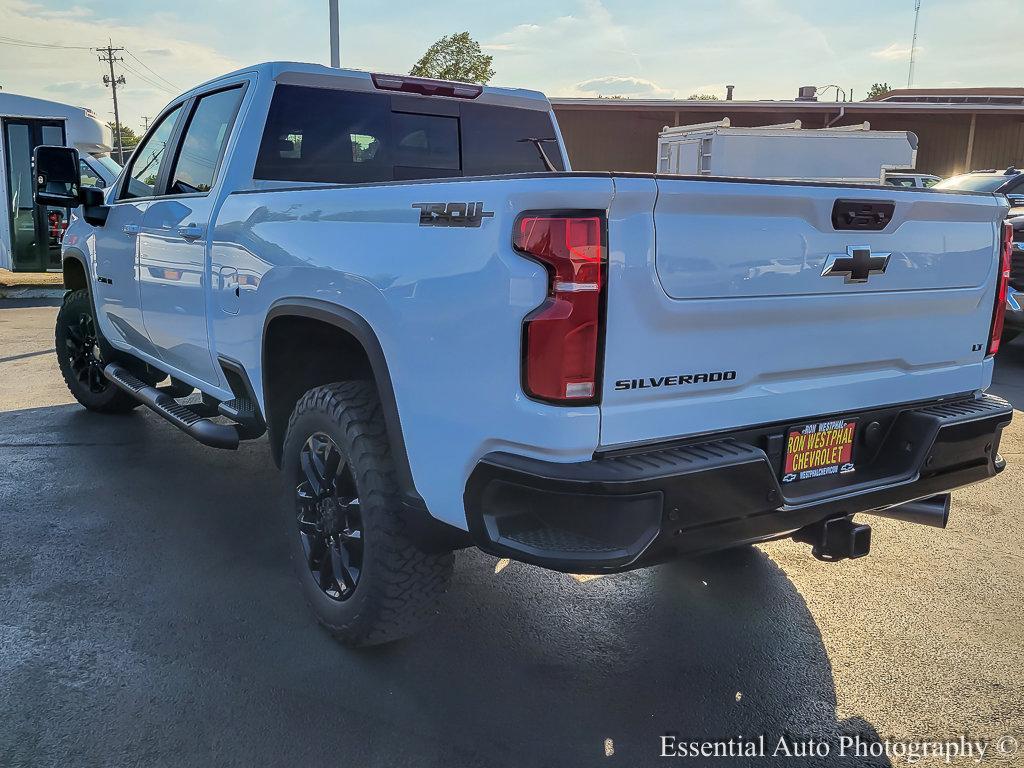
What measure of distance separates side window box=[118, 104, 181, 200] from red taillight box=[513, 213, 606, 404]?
11.5ft

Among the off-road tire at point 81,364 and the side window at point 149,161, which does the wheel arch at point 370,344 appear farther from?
the off-road tire at point 81,364

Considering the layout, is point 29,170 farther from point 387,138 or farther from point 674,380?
point 674,380

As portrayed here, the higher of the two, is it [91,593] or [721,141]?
[721,141]

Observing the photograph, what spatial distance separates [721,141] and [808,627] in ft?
38.4

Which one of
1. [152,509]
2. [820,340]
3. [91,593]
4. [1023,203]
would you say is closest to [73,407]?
[152,509]

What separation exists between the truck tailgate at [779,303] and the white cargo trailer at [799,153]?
11304 millimetres

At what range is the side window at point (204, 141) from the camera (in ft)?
14.2

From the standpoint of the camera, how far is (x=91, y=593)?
370 centimetres

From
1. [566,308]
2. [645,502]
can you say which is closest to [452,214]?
[566,308]

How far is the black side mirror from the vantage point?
5.36 metres

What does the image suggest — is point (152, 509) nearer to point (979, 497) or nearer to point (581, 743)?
point (581, 743)

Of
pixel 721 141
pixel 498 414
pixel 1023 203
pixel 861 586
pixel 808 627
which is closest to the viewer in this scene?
pixel 498 414

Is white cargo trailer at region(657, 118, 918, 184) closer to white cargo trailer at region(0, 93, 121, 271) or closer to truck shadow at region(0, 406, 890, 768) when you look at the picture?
white cargo trailer at region(0, 93, 121, 271)

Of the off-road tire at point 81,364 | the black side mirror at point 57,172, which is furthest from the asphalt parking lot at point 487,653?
the black side mirror at point 57,172
